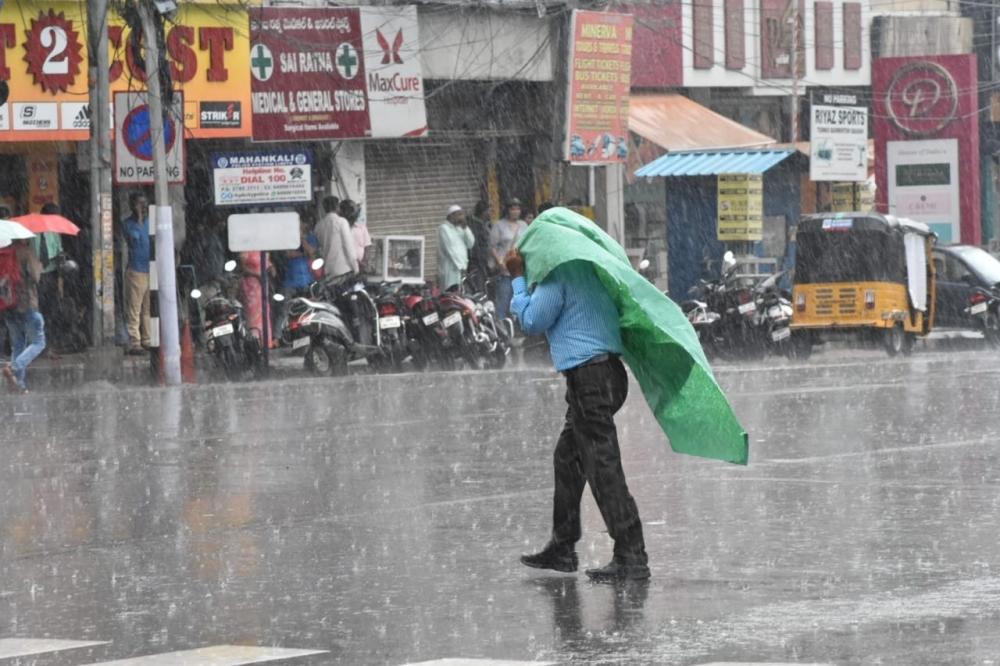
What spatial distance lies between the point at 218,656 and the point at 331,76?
2237cm

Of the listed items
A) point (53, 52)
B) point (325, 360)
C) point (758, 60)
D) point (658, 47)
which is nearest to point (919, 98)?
point (758, 60)

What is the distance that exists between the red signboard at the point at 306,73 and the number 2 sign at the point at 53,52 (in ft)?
7.93

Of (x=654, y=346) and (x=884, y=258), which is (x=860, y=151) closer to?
(x=884, y=258)

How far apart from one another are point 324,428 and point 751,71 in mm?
26374

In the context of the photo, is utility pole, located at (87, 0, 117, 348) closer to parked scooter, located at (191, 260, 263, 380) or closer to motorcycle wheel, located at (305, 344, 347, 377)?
parked scooter, located at (191, 260, 263, 380)

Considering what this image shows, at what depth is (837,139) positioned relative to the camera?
1398 inches

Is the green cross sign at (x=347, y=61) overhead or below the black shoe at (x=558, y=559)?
overhead

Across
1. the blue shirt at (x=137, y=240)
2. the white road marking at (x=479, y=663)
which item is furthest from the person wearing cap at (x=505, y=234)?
the white road marking at (x=479, y=663)

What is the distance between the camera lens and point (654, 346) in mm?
8852

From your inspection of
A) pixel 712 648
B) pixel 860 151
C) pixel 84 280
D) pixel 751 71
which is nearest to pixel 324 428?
pixel 712 648

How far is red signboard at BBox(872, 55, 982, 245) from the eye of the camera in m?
40.1

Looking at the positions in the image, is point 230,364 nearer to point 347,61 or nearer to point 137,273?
point 137,273

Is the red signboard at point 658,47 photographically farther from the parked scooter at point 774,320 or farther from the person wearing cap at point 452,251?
the parked scooter at point 774,320

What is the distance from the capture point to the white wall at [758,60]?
133 ft
